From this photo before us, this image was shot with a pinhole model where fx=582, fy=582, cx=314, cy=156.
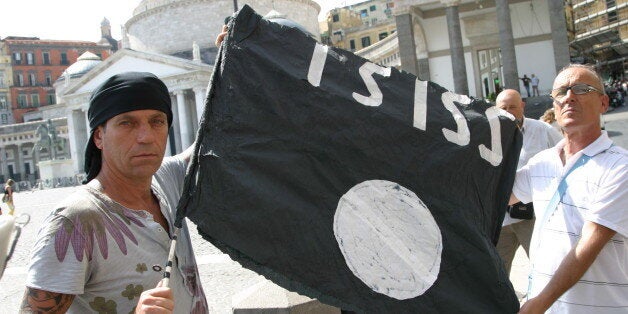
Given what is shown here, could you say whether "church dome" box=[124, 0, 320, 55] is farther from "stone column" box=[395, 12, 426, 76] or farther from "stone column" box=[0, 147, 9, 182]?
"stone column" box=[395, 12, 426, 76]

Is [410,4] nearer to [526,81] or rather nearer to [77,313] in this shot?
[526,81]

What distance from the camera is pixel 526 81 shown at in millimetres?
22547

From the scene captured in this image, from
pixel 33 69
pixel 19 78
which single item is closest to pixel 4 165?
pixel 19 78

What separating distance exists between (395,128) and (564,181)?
67 centimetres

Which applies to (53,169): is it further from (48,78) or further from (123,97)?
(123,97)

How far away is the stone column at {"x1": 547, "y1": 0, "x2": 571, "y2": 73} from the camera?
70.8ft

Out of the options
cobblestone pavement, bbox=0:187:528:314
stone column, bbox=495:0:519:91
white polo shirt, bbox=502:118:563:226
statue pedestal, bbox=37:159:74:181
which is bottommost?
cobblestone pavement, bbox=0:187:528:314

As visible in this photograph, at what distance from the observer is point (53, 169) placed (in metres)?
39.5

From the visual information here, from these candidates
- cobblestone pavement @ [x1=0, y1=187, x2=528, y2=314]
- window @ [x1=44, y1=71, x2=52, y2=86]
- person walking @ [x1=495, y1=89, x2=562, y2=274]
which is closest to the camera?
person walking @ [x1=495, y1=89, x2=562, y2=274]

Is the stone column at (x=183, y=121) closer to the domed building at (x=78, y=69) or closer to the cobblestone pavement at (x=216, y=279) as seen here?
the domed building at (x=78, y=69)

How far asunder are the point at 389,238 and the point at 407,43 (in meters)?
22.0

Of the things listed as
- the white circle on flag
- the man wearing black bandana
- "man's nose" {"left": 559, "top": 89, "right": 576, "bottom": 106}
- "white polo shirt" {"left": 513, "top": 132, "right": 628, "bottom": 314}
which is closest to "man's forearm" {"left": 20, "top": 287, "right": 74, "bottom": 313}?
the man wearing black bandana

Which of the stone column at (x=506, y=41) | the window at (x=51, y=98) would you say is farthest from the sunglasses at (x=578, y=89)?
the window at (x=51, y=98)

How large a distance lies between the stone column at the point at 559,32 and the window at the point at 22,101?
207ft
